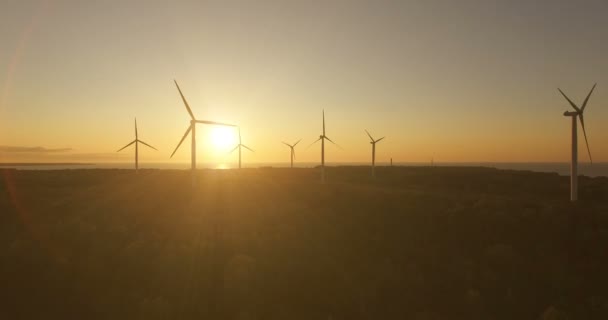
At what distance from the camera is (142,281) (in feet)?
81.0

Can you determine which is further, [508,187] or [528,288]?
[508,187]

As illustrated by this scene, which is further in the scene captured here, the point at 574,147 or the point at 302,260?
the point at 574,147

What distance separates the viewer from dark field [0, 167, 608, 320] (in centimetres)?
2269

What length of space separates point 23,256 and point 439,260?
1170 inches

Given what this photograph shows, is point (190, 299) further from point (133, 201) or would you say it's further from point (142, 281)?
point (133, 201)

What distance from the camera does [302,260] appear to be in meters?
28.6

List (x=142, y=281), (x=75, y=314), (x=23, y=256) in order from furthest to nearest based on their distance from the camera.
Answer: (x=23, y=256)
(x=142, y=281)
(x=75, y=314)

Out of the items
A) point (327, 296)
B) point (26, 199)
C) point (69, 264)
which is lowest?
point (327, 296)

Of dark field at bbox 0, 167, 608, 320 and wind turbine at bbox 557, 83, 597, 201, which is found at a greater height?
wind turbine at bbox 557, 83, 597, 201

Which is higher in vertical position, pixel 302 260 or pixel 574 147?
pixel 574 147

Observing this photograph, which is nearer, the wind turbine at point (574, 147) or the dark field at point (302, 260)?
the dark field at point (302, 260)

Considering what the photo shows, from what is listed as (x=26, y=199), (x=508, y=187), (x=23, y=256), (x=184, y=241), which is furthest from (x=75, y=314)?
(x=508, y=187)

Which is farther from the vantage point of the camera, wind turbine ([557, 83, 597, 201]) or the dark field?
wind turbine ([557, 83, 597, 201])

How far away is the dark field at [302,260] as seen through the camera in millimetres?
22688
